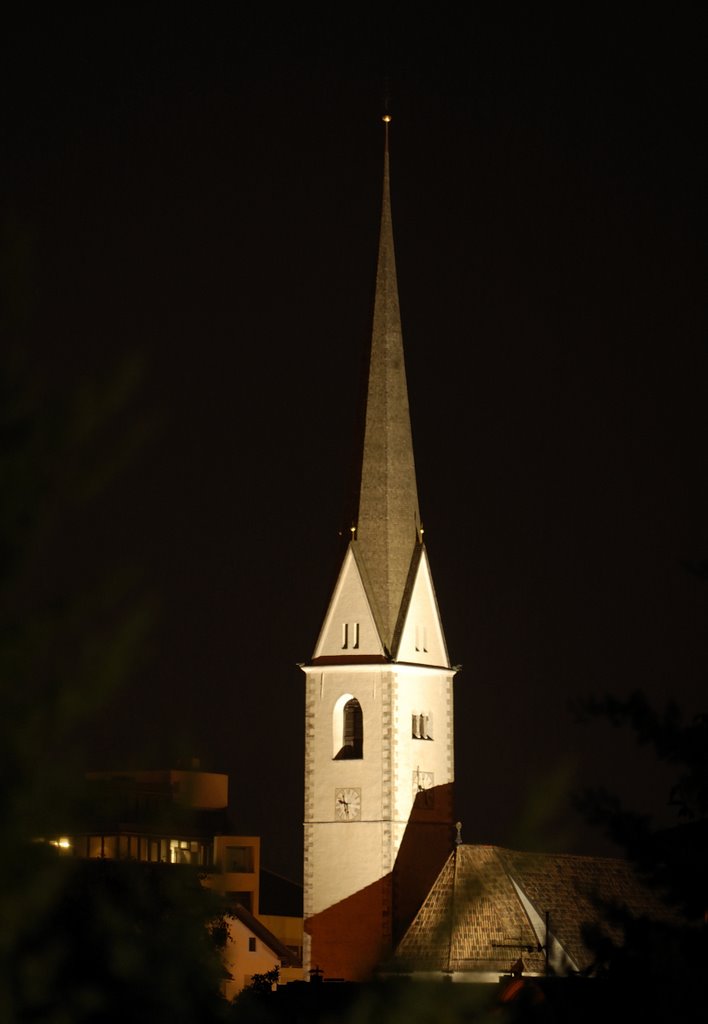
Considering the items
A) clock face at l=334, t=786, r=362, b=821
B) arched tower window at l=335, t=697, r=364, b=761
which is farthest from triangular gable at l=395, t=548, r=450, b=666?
clock face at l=334, t=786, r=362, b=821

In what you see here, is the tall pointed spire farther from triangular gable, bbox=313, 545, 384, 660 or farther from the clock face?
the clock face

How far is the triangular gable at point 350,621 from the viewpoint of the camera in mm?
66375

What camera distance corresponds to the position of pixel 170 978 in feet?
16.9

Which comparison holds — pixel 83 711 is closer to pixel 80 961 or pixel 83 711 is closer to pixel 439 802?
pixel 80 961

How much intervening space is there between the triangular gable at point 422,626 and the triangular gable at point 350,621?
0.93 meters

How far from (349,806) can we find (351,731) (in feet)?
8.12

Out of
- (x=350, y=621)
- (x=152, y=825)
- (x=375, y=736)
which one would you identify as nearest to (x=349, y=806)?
(x=375, y=736)

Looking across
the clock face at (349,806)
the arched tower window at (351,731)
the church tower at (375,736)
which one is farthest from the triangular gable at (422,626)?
the clock face at (349,806)

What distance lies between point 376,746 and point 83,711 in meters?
61.7

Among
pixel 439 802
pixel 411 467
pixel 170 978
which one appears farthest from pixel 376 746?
pixel 170 978

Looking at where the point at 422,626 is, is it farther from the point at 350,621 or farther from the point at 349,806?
the point at 349,806

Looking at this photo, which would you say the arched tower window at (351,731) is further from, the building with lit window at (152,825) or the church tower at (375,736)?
the building with lit window at (152,825)

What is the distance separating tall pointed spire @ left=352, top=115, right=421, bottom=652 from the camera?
66.8 m

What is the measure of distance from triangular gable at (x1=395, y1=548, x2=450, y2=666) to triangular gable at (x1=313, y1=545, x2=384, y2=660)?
93cm
